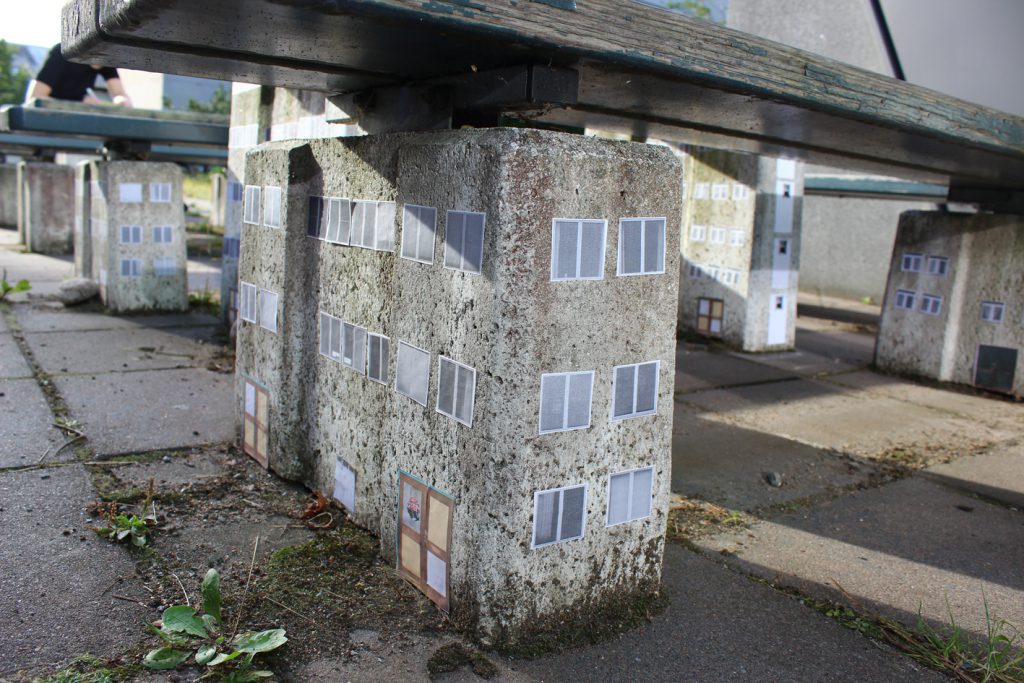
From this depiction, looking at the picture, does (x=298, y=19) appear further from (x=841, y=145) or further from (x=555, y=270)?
(x=841, y=145)

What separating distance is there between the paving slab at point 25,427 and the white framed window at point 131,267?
3176 millimetres

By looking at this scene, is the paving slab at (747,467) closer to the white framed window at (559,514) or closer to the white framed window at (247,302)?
the white framed window at (559,514)

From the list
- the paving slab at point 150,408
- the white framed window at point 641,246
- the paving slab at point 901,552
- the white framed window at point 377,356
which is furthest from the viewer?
the paving slab at point 150,408

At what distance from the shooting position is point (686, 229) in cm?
1014

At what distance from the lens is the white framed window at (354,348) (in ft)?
13.0

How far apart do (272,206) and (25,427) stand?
2104mm

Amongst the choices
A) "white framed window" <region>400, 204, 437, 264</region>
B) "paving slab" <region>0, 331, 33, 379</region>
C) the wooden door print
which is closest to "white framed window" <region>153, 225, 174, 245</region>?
"paving slab" <region>0, 331, 33, 379</region>

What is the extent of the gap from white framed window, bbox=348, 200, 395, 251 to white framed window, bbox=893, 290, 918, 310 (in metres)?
6.42

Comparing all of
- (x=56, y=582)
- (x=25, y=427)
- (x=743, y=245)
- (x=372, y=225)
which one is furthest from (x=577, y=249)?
(x=743, y=245)

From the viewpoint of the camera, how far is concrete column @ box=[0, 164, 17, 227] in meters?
18.5

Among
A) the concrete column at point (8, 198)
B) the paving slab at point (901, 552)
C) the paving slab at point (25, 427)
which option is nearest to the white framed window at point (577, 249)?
the paving slab at point (901, 552)

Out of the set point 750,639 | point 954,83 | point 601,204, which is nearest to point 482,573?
point 750,639

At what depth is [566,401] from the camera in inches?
120

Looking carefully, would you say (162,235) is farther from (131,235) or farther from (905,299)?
(905,299)
